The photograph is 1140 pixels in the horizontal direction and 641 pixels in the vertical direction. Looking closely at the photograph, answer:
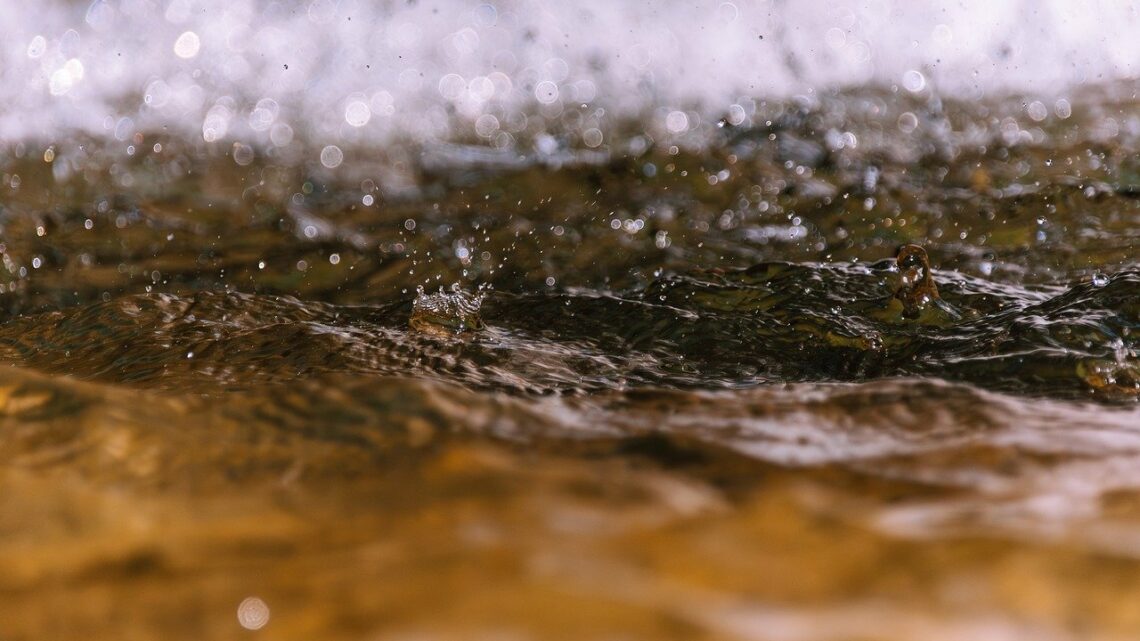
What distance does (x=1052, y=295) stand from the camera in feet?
6.69

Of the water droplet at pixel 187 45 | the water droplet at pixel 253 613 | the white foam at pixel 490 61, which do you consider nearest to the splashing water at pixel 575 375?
the water droplet at pixel 253 613

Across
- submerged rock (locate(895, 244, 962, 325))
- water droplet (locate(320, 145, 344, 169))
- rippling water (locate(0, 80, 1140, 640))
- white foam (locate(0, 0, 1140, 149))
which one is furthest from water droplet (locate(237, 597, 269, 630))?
white foam (locate(0, 0, 1140, 149))

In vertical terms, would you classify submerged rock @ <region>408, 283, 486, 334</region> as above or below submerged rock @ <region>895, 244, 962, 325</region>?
below

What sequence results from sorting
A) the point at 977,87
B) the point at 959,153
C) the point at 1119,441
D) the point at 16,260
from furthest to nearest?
1. the point at 977,87
2. the point at 959,153
3. the point at 16,260
4. the point at 1119,441

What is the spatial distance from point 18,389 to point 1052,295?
1.84 metres

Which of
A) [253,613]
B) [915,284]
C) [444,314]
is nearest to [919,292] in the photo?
[915,284]

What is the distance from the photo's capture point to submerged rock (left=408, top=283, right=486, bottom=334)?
1.86 meters

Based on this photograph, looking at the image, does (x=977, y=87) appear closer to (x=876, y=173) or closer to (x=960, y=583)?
(x=876, y=173)

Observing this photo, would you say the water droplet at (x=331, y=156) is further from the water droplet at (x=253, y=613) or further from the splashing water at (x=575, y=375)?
the water droplet at (x=253, y=613)

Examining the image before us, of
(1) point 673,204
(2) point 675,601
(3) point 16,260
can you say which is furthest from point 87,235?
(2) point 675,601

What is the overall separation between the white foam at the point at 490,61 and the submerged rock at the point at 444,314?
2646 mm

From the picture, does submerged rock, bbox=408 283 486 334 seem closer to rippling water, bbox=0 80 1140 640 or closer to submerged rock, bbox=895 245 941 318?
rippling water, bbox=0 80 1140 640

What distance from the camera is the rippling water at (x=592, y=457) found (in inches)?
30.4

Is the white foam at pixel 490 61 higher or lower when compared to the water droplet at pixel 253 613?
higher
